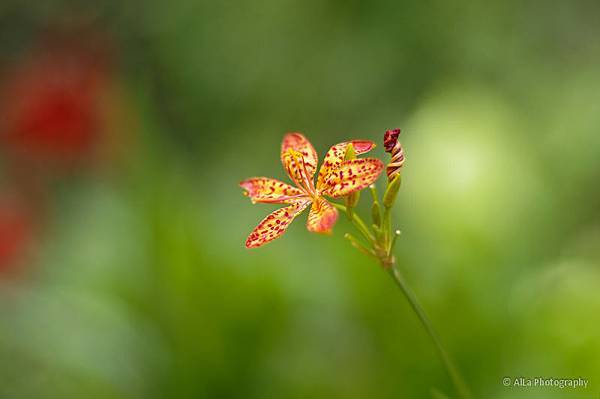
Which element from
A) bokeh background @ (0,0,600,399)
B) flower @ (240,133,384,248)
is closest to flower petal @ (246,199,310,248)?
flower @ (240,133,384,248)

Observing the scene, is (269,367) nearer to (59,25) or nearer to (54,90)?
(54,90)

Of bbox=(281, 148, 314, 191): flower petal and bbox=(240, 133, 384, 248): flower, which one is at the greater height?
bbox=(281, 148, 314, 191): flower petal

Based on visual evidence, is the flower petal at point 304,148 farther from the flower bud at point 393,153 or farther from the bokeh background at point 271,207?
the bokeh background at point 271,207

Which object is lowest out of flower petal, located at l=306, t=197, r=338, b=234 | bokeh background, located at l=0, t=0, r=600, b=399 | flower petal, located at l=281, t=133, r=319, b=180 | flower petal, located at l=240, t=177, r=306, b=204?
flower petal, located at l=306, t=197, r=338, b=234

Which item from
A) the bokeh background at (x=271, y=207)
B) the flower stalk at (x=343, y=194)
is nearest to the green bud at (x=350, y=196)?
the flower stalk at (x=343, y=194)

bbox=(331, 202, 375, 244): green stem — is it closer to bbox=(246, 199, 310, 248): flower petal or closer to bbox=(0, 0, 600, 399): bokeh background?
bbox=(246, 199, 310, 248): flower petal

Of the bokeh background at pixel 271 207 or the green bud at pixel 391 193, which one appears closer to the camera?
the green bud at pixel 391 193
